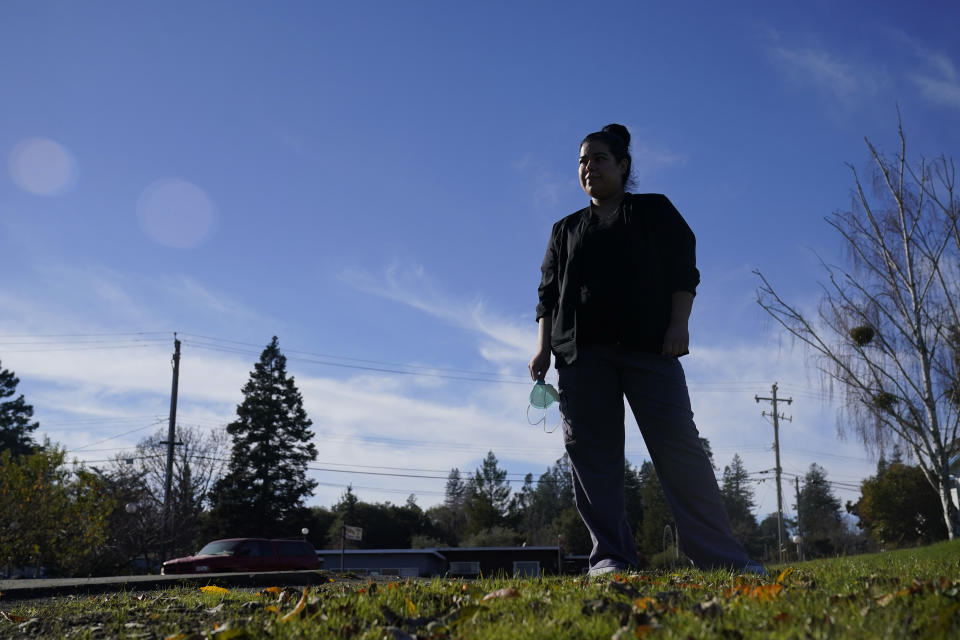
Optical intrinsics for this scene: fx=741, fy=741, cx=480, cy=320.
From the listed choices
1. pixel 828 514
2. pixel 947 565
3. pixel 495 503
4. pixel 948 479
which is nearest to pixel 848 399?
pixel 948 479

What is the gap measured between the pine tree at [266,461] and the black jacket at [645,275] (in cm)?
4209

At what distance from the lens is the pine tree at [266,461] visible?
139ft

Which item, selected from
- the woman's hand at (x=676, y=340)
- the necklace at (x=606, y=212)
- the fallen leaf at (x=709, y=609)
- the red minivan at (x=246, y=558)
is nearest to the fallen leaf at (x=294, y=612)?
the fallen leaf at (x=709, y=609)

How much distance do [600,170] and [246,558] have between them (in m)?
17.8

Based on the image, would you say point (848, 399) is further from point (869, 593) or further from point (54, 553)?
point (54, 553)

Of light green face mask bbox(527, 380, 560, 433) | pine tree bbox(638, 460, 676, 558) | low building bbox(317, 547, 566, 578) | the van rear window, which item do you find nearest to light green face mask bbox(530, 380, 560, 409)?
light green face mask bbox(527, 380, 560, 433)

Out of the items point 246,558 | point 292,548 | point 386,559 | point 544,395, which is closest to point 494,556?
point 386,559

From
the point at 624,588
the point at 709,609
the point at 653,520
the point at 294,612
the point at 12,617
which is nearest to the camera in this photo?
the point at 709,609

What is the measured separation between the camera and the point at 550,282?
13.8ft

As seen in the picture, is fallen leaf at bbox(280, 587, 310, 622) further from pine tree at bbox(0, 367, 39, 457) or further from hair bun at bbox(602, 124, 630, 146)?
pine tree at bbox(0, 367, 39, 457)

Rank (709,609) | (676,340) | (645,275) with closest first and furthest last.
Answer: (709,609), (676,340), (645,275)

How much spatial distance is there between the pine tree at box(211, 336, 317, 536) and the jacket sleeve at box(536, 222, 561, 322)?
137 feet

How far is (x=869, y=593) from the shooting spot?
231cm

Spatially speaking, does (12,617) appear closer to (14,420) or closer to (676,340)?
(676,340)
